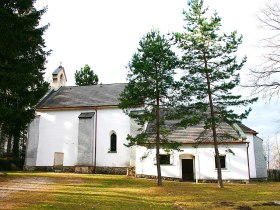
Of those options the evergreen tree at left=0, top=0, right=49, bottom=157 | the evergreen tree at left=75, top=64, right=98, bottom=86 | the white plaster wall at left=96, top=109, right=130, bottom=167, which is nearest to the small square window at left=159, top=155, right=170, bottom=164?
the white plaster wall at left=96, top=109, right=130, bottom=167

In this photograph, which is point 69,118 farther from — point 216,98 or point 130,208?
point 130,208

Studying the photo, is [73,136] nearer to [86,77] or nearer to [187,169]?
[187,169]

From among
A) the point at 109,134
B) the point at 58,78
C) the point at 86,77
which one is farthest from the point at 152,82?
the point at 86,77

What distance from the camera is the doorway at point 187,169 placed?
26578 mm

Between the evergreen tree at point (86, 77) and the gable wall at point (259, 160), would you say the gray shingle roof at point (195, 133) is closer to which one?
the gable wall at point (259, 160)

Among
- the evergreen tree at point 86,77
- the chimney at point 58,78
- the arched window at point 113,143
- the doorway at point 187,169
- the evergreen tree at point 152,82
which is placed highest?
the evergreen tree at point 86,77

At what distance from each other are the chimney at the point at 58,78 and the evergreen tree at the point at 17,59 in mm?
17089

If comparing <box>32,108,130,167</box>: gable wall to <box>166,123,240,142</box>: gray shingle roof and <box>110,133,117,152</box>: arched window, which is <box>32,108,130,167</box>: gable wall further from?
<box>166,123,240,142</box>: gray shingle roof

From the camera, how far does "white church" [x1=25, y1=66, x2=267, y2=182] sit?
87.5ft

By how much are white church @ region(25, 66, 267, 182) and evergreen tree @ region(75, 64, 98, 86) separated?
1484 cm

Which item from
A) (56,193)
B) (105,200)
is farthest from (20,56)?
(105,200)

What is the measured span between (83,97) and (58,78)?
610 centimetres

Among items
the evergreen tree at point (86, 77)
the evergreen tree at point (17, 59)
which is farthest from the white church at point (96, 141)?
the evergreen tree at point (86, 77)

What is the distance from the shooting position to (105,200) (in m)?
13.1
